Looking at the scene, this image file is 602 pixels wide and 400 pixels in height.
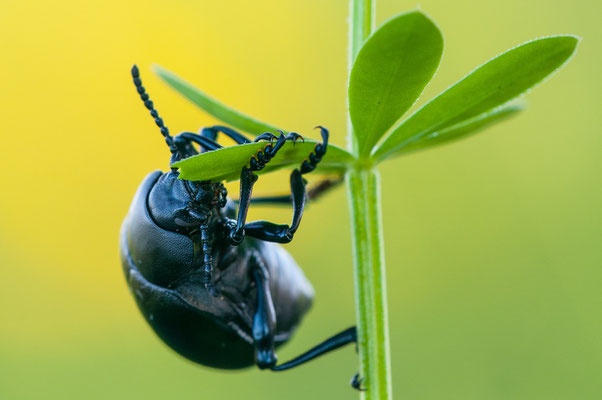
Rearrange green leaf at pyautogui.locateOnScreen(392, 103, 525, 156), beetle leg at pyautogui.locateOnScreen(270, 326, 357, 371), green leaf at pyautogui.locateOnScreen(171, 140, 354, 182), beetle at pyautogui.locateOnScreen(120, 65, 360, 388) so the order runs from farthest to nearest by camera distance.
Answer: beetle at pyautogui.locateOnScreen(120, 65, 360, 388)
beetle leg at pyautogui.locateOnScreen(270, 326, 357, 371)
green leaf at pyautogui.locateOnScreen(392, 103, 525, 156)
green leaf at pyautogui.locateOnScreen(171, 140, 354, 182)

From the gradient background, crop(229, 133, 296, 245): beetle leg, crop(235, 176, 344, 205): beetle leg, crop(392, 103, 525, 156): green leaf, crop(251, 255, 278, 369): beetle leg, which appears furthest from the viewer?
the gradient background

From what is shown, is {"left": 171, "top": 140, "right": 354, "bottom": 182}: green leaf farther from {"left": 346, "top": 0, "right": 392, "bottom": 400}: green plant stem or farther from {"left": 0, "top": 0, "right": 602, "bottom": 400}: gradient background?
{"left": 0, "top": 0, "right": 602, "bottom": 400}: gradient background

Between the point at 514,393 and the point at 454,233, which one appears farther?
the point at 454,233

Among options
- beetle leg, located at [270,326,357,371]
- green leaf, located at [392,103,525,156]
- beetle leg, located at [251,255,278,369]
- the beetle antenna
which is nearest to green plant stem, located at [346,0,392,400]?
green leaf, located at [392,103,525,156]

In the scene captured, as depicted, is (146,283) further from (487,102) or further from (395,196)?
(395,196)

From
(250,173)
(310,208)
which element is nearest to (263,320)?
(250,173)

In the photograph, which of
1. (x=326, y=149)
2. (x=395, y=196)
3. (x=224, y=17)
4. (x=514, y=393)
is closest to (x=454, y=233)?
(x=395, y=196)

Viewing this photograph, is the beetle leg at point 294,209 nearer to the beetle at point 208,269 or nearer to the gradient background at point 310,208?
the beetle at point 208,269
